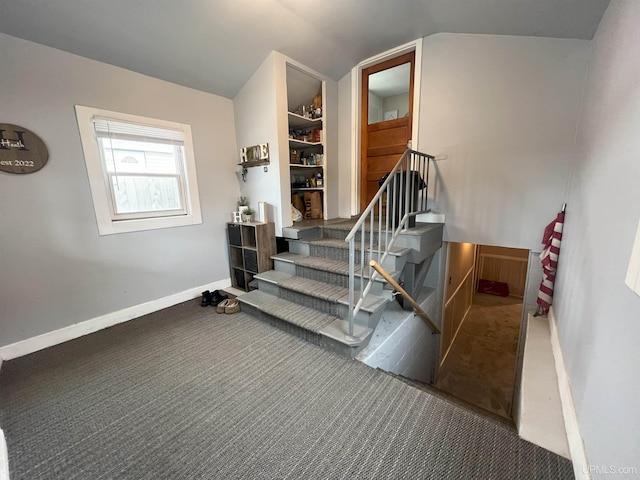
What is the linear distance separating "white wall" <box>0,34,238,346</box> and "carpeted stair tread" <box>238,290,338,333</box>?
1.17 meters

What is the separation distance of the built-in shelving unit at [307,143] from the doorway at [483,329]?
213cm

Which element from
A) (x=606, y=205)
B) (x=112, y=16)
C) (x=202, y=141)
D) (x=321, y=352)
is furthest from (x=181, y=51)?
(x=606, y=205)

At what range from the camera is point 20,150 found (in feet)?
6.54

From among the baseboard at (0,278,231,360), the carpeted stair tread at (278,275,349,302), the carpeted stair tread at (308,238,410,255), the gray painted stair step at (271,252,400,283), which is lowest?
the baseboard at (0,278,231,360)

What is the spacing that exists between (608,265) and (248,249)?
3.05 m

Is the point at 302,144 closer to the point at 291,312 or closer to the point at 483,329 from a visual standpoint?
the point at 291,312

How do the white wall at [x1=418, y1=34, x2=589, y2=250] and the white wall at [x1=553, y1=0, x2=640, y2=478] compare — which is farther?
the white wall at [x1=418, y1=34, x2=589, y2=250]

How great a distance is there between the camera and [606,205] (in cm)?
124

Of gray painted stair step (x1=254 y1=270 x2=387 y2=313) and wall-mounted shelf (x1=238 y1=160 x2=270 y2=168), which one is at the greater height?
wall-mounted shelf (x1=238 y1=160 x2=270 y2=168)

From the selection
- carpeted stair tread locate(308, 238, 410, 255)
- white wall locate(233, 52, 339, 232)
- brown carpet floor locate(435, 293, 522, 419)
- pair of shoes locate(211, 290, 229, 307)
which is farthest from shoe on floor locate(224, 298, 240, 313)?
brown carpet floor locate(435, 293, 522, 419)

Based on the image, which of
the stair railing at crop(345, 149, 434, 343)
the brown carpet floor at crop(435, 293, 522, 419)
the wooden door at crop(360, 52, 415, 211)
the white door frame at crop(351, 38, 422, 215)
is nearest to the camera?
the stair railing at crop(345, 149, 434, 343)

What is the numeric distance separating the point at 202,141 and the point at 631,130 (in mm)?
3561

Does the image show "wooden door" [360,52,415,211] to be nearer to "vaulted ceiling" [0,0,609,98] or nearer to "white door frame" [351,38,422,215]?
"white door frame" [351,38,422,215]

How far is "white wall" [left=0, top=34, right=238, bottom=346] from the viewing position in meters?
2.00
